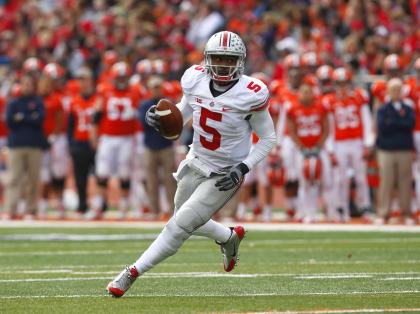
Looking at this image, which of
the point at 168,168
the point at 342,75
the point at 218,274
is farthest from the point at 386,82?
the point at 218,274

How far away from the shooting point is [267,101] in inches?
314

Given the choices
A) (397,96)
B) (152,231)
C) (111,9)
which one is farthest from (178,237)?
(111,9)

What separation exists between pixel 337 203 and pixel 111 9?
26.5 ft

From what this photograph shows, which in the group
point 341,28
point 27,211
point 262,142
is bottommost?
point 27,211

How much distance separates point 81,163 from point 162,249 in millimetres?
9038

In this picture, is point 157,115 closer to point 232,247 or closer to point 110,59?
point 232,247

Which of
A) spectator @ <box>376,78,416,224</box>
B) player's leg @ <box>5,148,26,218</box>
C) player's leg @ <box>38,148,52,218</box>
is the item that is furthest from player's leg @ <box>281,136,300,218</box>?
player's leg @ <box>5,148,26,218</box>

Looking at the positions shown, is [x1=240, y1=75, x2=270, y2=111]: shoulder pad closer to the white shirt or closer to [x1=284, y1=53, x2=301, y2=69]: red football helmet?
the white shirt

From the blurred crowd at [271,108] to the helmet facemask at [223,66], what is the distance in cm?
691

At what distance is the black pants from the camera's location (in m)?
16.4

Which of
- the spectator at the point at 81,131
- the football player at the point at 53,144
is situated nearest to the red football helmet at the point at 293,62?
the spectator at the point at 81,131

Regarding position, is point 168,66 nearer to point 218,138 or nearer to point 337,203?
point 337,203

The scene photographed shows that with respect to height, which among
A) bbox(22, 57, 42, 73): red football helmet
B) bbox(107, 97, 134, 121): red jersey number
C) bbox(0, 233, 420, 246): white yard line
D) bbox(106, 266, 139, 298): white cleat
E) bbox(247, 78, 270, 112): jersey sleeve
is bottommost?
bbox(0, 233, 420, 246): white yard line

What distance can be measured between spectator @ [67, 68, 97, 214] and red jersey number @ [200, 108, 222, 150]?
27.6 feet
